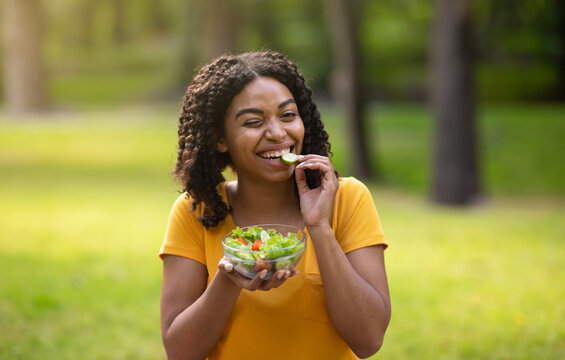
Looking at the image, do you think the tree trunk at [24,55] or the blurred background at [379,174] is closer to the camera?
the blurred background at [379,174]

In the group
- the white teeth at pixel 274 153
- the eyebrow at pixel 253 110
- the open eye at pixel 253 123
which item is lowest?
the white teeth at pixel 274 153

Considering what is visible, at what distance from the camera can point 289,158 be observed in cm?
252

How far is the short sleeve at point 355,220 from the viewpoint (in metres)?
2.53

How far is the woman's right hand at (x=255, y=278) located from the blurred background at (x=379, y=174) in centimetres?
81

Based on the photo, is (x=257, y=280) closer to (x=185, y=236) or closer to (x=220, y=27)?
(x=185, y=236)

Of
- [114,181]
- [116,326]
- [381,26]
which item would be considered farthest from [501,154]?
[381,26]

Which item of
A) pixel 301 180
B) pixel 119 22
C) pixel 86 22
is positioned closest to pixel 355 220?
pixel 301 180

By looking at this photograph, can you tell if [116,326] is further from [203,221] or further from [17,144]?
[17,144]

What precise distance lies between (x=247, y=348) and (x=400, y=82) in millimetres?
26003

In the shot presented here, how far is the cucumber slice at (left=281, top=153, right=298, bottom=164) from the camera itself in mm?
2508

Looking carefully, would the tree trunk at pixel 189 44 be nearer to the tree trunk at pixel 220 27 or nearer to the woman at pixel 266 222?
the tree trunk at pixel 220 27

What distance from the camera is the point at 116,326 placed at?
519cm

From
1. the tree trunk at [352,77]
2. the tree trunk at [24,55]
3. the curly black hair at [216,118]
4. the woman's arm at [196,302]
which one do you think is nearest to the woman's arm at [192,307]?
the woman's arm at [196,302]

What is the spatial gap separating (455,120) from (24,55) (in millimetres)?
19147
